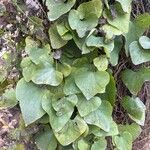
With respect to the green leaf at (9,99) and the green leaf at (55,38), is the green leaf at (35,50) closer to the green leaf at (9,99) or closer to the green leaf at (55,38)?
the green leaf at (55,38)

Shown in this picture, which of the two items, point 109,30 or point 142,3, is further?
point 142,3

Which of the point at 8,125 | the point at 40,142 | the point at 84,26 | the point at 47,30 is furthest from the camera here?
the point at 8,125

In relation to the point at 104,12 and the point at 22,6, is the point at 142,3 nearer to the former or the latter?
the point at 104,12

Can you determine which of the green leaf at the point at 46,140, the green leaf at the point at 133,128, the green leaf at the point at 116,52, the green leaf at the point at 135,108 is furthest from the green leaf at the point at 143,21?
the green leaf at the point at 46,140

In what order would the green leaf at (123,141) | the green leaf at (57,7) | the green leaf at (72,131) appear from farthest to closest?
the green leaf at (123,141)
the green leaf at (72,131)
the green leaf at (57,7)

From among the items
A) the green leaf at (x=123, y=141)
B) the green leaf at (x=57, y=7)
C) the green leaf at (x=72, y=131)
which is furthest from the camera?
the green leaf at (x=123, y=141)

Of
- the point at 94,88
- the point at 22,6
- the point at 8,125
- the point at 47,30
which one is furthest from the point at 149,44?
the point at 8,125

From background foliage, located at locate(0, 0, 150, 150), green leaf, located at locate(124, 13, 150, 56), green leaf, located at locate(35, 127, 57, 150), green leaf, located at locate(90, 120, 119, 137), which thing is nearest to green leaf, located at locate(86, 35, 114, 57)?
background foliage, located at locate(0, 0, 150, 150)

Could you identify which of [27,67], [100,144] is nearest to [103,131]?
[100,144]
